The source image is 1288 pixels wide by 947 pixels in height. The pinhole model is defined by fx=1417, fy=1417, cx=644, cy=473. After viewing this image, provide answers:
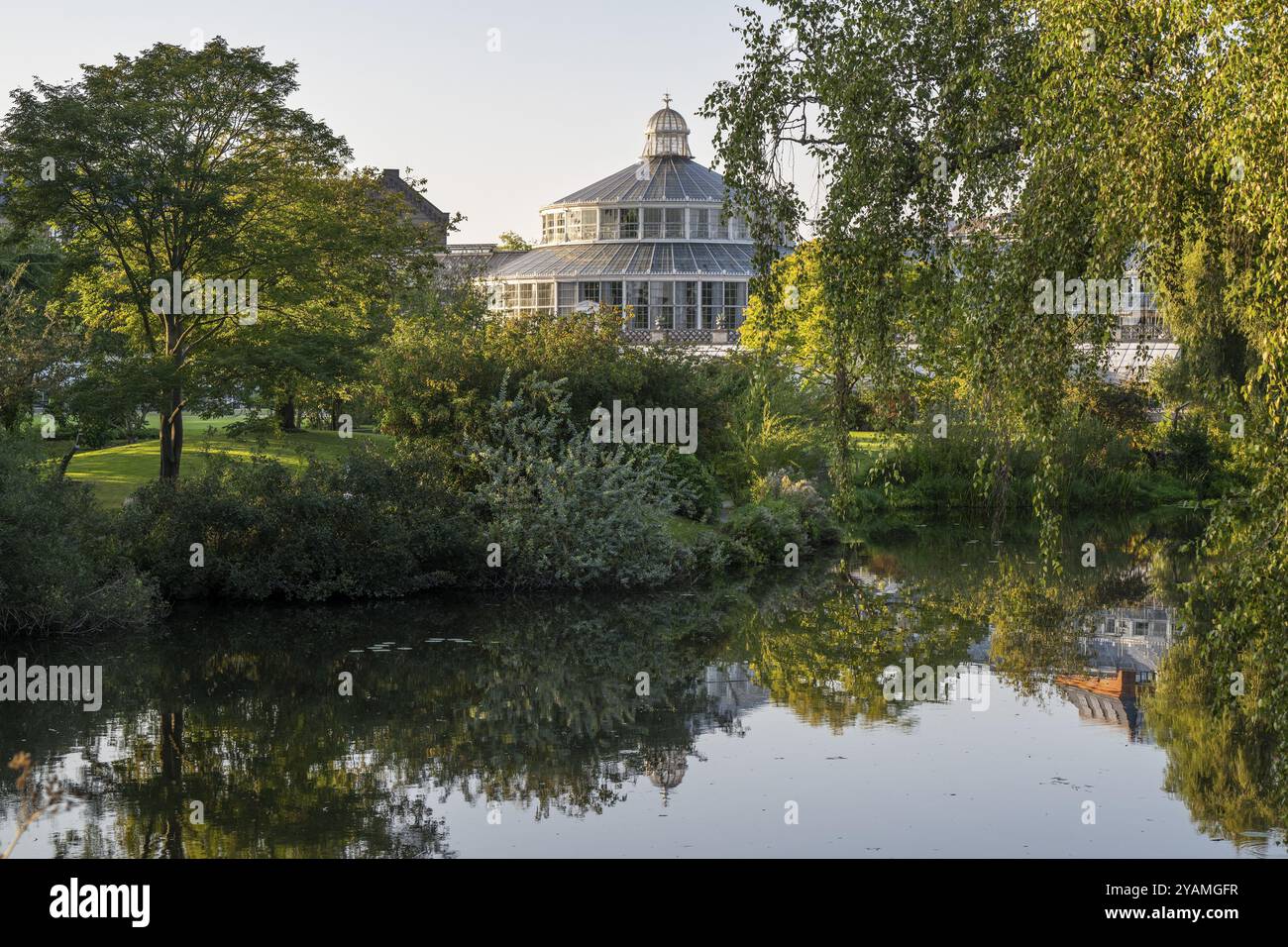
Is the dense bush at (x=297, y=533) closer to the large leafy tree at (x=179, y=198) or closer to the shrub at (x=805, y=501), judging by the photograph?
the large leafy tree at (x=179, y=198)

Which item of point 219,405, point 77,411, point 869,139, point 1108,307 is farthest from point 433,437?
point 1108,307

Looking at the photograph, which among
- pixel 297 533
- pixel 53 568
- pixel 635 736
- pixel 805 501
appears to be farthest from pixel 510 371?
pixel 635 736

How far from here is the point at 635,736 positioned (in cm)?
1452

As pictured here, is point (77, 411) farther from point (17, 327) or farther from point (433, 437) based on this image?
point (433, 437)

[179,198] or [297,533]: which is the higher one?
[179,198]

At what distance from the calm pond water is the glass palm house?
146 feet

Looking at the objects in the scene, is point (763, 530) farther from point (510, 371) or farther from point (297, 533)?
point (297, 533)

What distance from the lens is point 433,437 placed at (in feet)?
88.3

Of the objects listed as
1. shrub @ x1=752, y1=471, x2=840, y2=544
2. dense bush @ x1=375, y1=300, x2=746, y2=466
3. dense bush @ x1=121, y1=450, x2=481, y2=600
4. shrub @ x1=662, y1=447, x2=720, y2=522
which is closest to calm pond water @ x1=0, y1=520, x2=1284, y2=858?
dense bush @ x1=121, y1=450, x2=481, y2=600

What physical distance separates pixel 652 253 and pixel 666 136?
687 cm
